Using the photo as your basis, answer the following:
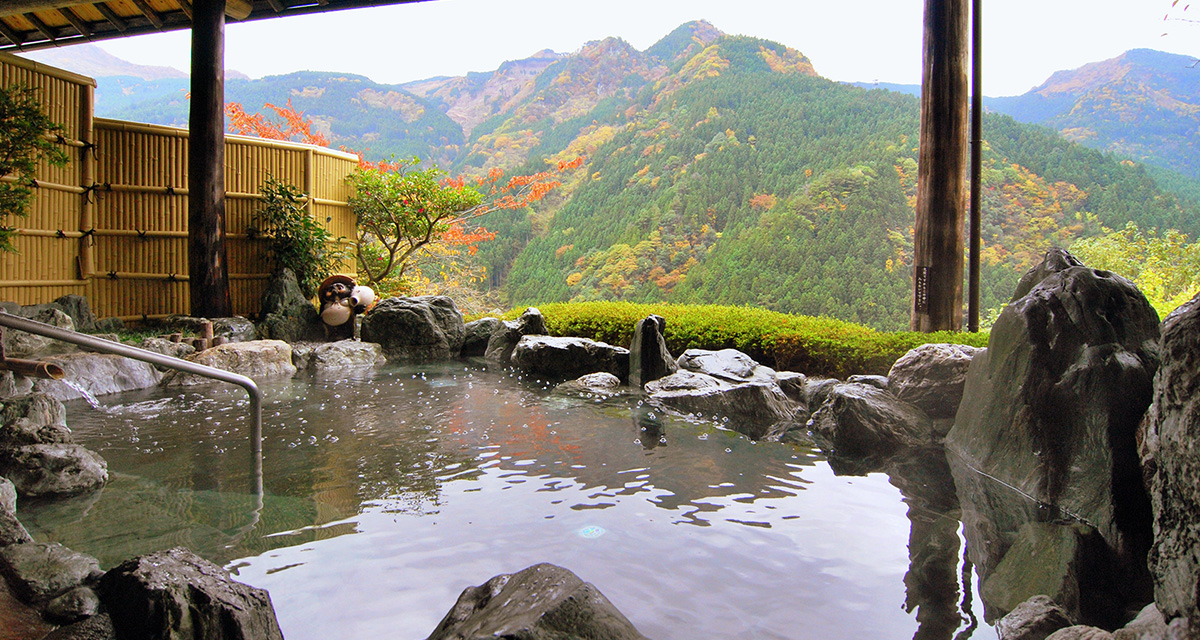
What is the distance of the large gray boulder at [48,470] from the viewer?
335 cm

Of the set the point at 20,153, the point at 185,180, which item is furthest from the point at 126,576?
the point at 185,180

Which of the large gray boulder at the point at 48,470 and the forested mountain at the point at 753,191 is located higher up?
the forested mountain at the point at 753,191

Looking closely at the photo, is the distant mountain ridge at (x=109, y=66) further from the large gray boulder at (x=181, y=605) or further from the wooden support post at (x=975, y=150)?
the large gray boulder at (x=181, y=605)

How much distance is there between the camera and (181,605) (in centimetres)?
193

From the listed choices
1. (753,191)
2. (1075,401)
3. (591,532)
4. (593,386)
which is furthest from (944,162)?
(753,191)

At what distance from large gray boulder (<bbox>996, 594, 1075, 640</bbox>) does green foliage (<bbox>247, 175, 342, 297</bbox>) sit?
968cm

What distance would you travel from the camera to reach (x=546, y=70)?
96.0ft

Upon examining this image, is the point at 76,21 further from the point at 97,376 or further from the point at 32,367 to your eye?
the point at 32,367

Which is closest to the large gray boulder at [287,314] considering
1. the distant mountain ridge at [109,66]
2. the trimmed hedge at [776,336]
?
the trimmed hedge at [776,336]

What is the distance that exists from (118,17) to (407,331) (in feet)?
20.4

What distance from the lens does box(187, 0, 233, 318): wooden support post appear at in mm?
8539

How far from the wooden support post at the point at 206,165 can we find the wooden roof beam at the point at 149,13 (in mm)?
1023

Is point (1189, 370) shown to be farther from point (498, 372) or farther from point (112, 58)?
point (112, 58)

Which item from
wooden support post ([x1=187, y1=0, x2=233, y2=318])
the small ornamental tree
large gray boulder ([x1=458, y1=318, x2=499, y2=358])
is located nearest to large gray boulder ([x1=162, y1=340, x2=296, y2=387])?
wooden support post ([x1=187, y1=0, x2=233, y2=318])
